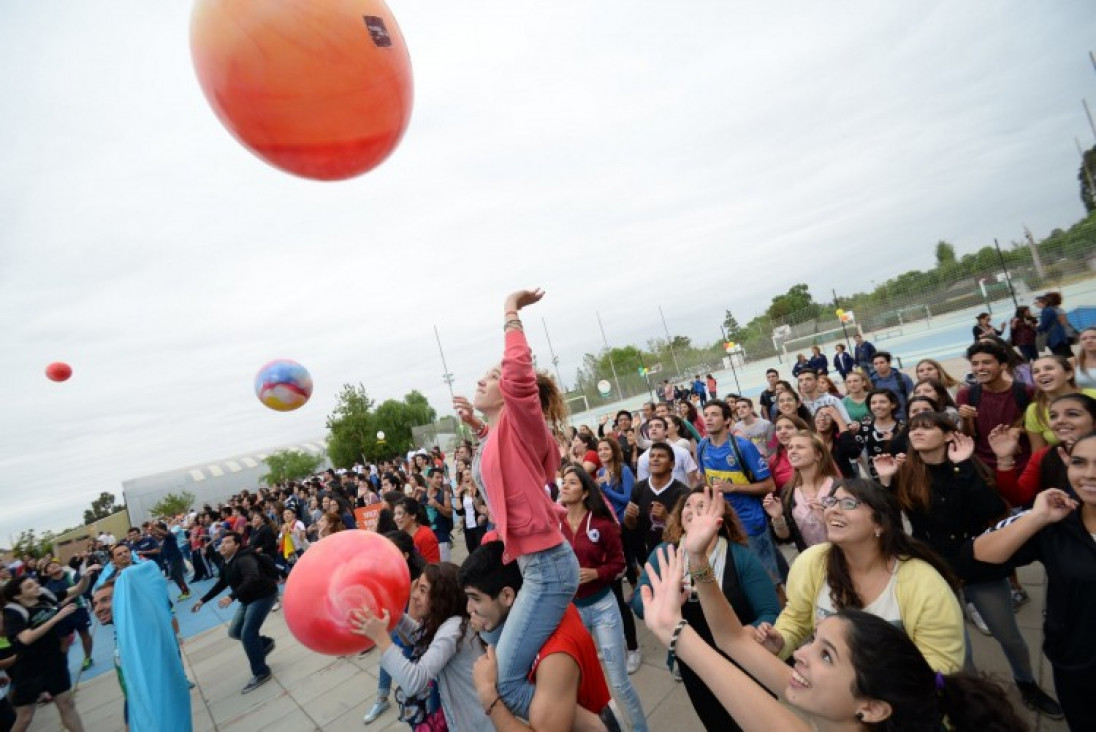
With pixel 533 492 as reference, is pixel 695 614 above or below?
below

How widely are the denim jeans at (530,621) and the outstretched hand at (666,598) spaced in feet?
1.46

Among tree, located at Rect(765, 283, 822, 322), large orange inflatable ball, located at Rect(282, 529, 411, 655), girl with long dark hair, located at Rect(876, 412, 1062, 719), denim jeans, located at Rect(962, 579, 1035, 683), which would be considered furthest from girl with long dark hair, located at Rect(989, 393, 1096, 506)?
tree, located at Rect(765, 283, 822, 322)

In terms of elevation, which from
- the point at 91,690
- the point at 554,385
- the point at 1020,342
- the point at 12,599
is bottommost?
the point at 91,690

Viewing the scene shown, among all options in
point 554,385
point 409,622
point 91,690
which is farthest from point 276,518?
point 554,385

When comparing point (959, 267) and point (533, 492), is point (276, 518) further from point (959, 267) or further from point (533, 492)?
point (959, 267)

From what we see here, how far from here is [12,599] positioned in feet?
16.7

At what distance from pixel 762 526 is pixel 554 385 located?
251cm

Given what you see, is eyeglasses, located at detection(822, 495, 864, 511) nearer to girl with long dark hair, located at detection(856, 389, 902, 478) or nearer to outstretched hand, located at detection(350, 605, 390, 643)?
outstretched hand, located at detection(350, 605, 390, 643)

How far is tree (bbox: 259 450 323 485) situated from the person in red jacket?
206 ft

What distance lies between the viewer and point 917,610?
1853 millimetres

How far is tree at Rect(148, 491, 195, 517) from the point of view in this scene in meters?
39.5

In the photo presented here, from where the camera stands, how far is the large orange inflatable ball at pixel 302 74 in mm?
1669

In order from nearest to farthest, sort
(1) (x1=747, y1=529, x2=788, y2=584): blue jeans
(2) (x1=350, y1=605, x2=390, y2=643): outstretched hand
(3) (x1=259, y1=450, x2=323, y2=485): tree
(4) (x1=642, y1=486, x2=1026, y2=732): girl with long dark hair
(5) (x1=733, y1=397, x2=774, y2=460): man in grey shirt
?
1. (4) (x1=642, y1=486, x2=1026, y2=732): girl with long dark hair
2. (2) (x1=350, y1=605, x2=390, y2=643): outstretched hand
3. (1) (x1=747, y1=529, x2=788, y2=584): blue jeans
4. (5) (x1=733, y1=397, x2=774, y2=460): man in grey shirt
5. (3) (x1=259, y1=450, x2=323, y2=485): tree

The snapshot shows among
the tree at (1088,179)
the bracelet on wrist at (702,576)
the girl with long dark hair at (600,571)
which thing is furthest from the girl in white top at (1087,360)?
the tree at (1088,179)
